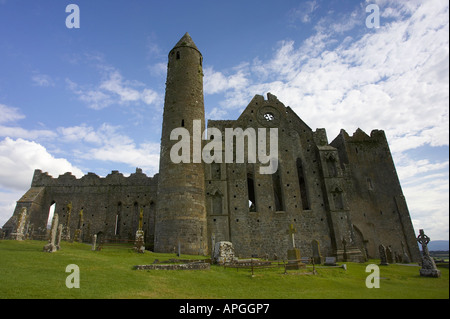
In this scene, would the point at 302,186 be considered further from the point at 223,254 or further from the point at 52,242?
the point at 52,242

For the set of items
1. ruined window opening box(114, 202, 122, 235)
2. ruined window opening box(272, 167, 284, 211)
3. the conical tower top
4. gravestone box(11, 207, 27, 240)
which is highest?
the conical tower top

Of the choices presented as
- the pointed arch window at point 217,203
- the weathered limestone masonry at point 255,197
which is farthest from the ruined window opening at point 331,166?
the pointed arch window at point 217,203

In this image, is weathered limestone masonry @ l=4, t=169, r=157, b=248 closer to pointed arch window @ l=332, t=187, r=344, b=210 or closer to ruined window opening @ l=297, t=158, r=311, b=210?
ruined window opening @ l=297, t=158, r=311, b=210

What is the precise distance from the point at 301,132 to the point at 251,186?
7420mm

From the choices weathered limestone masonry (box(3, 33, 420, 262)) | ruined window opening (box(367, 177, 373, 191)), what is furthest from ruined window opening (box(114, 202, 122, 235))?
ruined window opening (box(367, 177, 373, 191))

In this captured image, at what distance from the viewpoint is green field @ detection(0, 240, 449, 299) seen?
24.8 ft

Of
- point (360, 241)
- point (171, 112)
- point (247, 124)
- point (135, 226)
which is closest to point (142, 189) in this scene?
point (135, 226)

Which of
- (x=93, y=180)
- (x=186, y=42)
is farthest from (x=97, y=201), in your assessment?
(x=186, y=42)

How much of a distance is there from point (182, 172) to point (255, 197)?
23.0ft

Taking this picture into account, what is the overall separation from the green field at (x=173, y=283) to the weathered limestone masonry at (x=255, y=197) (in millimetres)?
7607

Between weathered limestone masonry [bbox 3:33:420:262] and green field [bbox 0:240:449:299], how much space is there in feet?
25.0

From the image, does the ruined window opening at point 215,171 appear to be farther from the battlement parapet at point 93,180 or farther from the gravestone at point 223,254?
the battlement parapet at point 93,180
